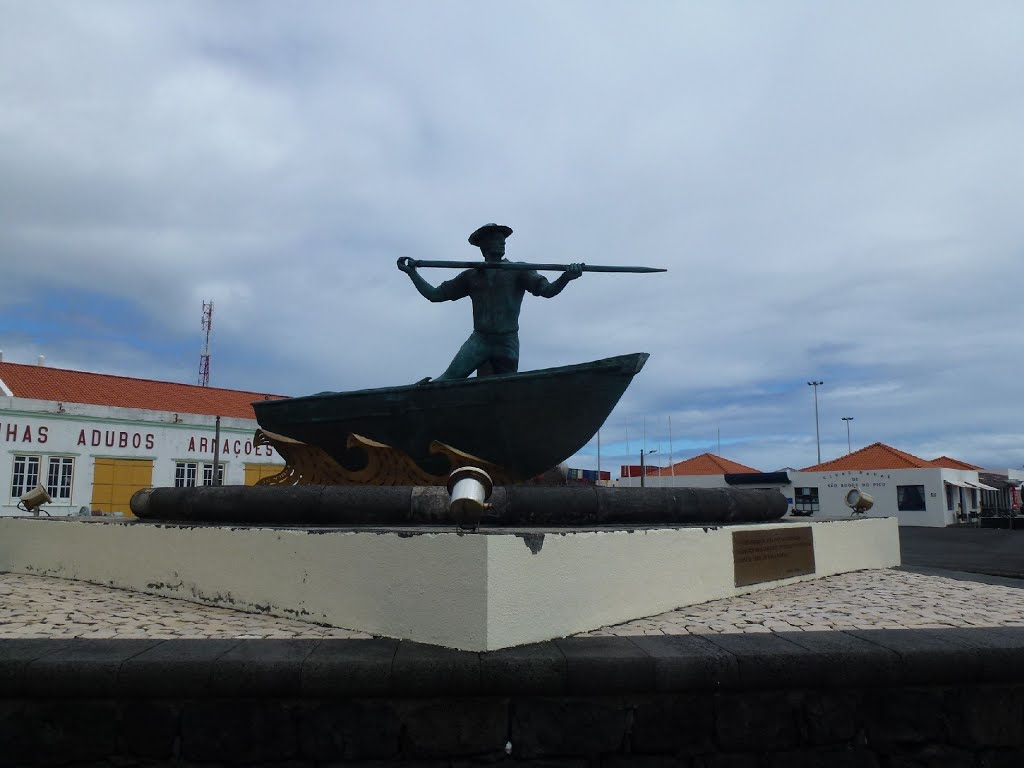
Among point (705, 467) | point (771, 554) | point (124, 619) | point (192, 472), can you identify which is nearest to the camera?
point (124, 619)

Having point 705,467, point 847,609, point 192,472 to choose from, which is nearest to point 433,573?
point 847,609

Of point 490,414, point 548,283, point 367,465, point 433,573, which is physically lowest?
point 433,573

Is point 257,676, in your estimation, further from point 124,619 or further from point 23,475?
point 23,475

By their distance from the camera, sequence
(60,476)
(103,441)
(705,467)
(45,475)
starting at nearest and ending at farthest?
(45,475), (60,476), (103,441), (705,467)

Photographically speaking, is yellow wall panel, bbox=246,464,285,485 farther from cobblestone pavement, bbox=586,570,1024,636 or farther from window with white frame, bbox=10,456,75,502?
cobblestone pavement, bbox=586,570,1024,636

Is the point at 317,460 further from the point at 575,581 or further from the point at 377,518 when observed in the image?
the point at 575,581

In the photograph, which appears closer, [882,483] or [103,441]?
[103,441]

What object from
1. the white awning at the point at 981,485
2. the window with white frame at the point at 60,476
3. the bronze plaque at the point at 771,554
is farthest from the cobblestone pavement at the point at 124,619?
the white awning at the point at 981,485

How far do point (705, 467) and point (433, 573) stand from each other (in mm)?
34631

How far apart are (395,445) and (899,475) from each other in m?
30.1

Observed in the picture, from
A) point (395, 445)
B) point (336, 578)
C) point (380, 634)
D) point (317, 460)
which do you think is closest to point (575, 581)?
point (380, 634)

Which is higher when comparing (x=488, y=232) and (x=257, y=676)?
(x=488, y=232)

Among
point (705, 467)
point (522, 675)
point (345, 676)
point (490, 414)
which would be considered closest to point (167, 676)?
point (345, 676)

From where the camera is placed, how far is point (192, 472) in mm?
26656
